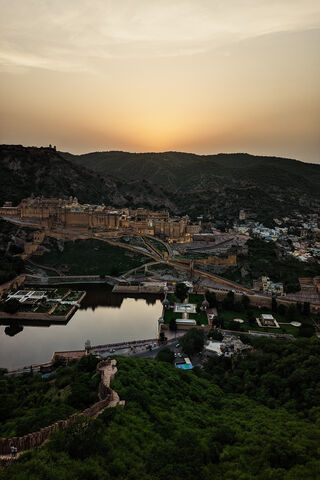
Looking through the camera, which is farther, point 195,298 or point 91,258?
point 91,258

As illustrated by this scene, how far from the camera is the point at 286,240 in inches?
2051

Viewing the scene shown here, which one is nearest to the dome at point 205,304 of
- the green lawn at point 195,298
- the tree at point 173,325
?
the green lawn at point 195,298

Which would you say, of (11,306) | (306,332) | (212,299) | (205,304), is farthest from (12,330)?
(306,332)

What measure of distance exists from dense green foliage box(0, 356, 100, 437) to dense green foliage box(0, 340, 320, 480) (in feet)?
3.53

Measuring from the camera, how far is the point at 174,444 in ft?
26.3

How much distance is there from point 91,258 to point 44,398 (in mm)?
28165

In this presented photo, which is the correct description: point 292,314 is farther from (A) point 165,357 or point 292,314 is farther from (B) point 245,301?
(A) point 165,357

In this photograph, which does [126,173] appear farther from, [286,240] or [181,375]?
[181,375]

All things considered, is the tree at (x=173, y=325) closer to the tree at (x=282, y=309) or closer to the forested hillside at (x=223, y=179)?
the tree at (x=282, y=309)

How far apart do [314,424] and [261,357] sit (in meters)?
5.86

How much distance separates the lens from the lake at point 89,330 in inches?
853

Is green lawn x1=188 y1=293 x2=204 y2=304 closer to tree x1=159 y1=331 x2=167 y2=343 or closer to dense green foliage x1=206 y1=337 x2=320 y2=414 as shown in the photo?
tree x1=159 y1=331 x2=167 y2=343

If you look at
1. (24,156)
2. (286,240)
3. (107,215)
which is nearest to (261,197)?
(286,240)

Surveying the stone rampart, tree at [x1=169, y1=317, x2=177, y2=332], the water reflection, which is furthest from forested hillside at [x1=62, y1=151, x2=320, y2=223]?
the stone rampart
